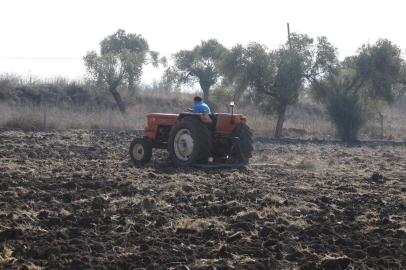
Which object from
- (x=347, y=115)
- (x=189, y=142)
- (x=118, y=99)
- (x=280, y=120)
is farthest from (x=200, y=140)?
(x=118, y=99)

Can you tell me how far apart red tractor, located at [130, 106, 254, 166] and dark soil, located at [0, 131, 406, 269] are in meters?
0.56

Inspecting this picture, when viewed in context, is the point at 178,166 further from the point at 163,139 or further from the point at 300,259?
the point at 300,259

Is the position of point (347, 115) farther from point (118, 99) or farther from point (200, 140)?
point (118, 99)

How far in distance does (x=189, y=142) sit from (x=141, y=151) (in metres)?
1.50

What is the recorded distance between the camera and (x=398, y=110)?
4428 cm

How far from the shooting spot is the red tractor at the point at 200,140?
927 centimetres

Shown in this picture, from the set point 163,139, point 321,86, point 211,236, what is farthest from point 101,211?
point 321,86

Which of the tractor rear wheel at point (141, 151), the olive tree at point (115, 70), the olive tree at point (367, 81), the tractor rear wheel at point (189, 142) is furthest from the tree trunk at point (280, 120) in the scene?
the tractor rear wheel at point (189, 142)

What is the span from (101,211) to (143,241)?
1300mm

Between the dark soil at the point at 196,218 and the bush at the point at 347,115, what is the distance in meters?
15.0

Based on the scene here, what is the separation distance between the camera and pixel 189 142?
962 centimetres

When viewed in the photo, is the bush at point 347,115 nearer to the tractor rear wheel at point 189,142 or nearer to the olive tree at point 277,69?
the olive tree at point 277,69

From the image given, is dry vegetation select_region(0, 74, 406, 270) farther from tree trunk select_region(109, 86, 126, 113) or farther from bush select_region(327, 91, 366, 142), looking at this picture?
tree trunk select_region(109, 86, 126, 113)

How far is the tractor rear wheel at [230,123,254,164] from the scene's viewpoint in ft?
32.2
